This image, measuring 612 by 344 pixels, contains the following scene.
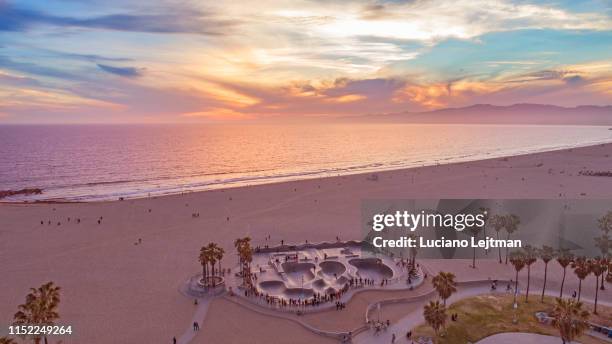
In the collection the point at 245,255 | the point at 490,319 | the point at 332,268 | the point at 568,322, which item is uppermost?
the point at 245,255

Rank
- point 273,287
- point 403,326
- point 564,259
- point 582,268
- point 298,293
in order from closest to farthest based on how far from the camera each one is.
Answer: point 403,326 → point 582,268 → point 564,259 → point 298,293 → point 273,287

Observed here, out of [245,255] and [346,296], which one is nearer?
[346,296]

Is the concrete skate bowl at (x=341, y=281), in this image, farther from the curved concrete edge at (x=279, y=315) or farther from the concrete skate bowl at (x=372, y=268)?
the curved concrete edge at (x=279, y=315)

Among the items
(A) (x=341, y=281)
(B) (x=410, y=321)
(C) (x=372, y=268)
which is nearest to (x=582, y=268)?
(B) (x=410, y=321)

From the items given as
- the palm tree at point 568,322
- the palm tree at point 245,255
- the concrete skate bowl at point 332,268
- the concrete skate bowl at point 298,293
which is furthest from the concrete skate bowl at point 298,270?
the palm tree at point 568,322

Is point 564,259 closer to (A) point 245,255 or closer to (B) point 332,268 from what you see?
(B) point 332,268

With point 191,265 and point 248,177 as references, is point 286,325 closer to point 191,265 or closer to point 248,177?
point 191,265

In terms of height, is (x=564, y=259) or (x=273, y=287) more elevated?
(x=564, y=259)

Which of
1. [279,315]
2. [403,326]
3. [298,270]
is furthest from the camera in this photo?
[298,270]
